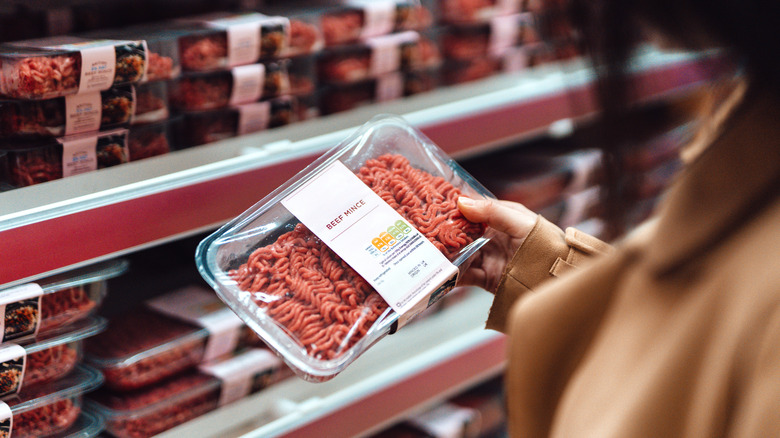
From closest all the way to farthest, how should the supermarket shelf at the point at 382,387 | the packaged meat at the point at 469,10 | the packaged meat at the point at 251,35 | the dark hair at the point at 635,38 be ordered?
the dark hair at the point at 635,38, the packaged meat at the point at 251,35, the supermarket shelf at the point at 382,387, the packaged meat at the point at 469,10

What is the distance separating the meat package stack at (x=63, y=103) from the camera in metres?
1.14

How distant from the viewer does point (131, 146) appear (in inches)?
51.8

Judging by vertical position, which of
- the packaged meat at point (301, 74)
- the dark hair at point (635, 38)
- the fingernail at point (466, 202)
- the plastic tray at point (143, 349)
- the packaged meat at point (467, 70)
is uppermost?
the dark hair at point (635, 38)

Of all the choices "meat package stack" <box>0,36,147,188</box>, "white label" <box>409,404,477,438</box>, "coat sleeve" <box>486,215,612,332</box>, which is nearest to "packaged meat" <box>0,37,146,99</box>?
"meat package stack" <box>0,36,147,188</box>

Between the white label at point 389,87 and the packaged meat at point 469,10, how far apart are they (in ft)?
0.85

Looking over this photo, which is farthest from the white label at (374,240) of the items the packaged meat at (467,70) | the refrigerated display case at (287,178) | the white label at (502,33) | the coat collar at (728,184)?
the white label at (502,33)

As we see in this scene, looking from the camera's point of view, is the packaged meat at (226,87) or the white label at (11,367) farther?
the packaged meat at (226,87)

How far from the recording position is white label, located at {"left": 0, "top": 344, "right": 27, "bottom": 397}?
114cm

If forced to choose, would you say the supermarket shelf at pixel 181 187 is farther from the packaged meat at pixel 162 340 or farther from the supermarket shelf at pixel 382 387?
the supermarket shelf at pixel 382 387

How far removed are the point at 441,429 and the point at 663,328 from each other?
4.49 feet

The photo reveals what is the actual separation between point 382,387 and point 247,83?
744 mm

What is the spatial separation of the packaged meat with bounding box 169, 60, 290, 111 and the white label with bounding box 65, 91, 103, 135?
0.17m

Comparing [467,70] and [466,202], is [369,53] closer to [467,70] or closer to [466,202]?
[467,70]

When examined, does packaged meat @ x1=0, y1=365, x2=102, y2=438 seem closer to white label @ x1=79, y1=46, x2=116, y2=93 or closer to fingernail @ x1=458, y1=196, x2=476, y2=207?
white label @ x1=79, y1=46, x2=116, y2=93
